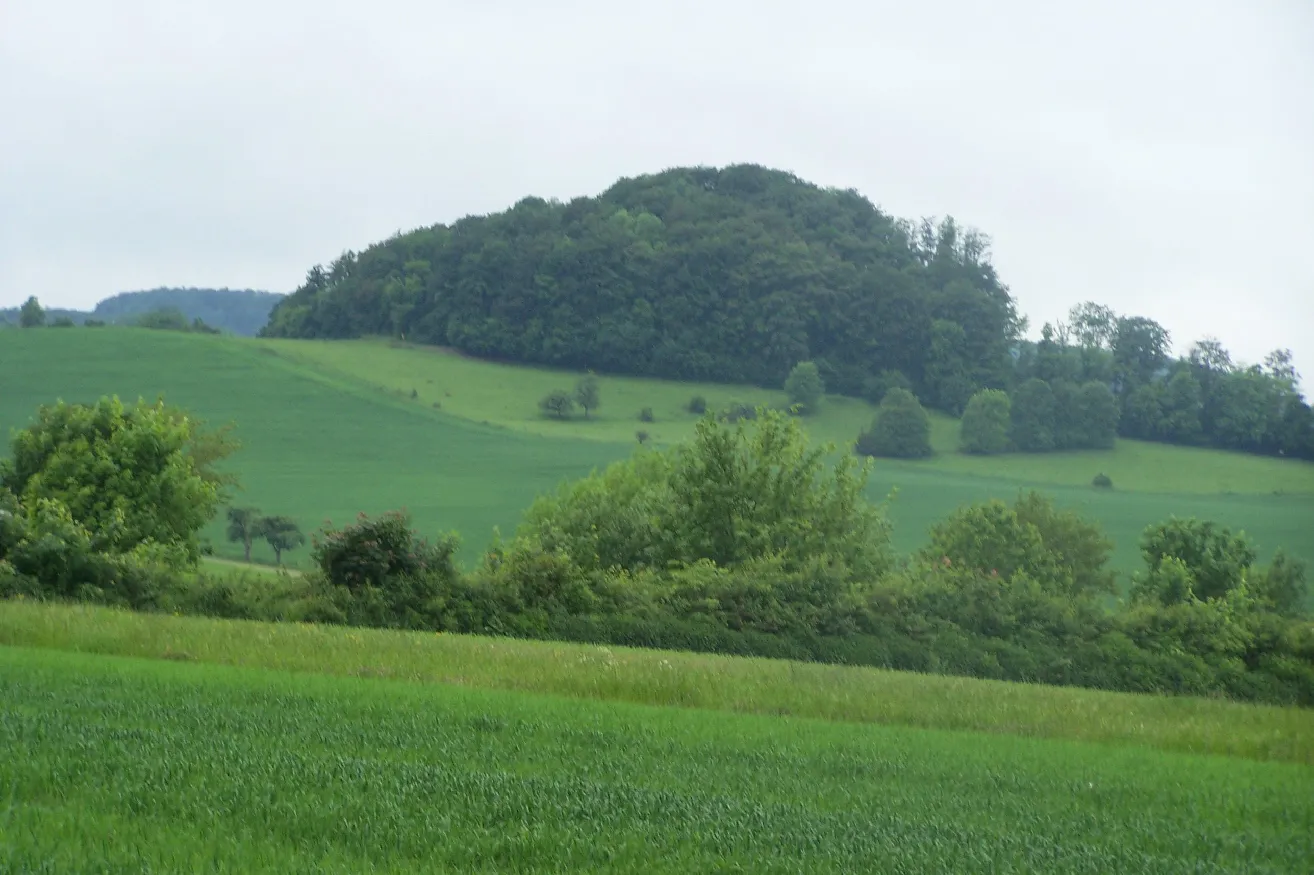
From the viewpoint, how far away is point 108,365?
101500mm

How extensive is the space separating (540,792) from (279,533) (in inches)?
2701

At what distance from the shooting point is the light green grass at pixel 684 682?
16.7 meters

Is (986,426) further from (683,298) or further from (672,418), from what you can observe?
(683,298)

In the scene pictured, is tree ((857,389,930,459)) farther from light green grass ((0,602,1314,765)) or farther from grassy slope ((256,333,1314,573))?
light green grass ((0,602,1314,765))

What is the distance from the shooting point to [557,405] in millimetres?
111438

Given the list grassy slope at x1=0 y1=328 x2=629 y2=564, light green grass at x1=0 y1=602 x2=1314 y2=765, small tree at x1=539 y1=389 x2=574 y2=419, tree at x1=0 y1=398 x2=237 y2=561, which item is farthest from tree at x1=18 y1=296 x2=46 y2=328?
light green grass at x1=0 y1=602 x2=1314 y2=765

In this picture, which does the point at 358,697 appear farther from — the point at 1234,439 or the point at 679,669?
the point at 1234,439

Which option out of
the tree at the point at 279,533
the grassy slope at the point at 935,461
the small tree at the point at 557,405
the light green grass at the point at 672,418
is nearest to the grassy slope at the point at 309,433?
the tree at the point at 279,533

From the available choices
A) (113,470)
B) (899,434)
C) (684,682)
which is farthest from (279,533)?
(684,682)

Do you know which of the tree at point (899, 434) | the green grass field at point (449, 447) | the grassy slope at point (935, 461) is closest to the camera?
the green grass field at point (449, 447)

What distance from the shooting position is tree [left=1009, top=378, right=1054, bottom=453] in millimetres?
113500

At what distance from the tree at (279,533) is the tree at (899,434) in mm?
53932

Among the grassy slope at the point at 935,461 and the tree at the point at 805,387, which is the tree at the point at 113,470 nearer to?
the grassy slope at the point at 935,461

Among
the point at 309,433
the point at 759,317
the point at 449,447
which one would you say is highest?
the point at 759,317
